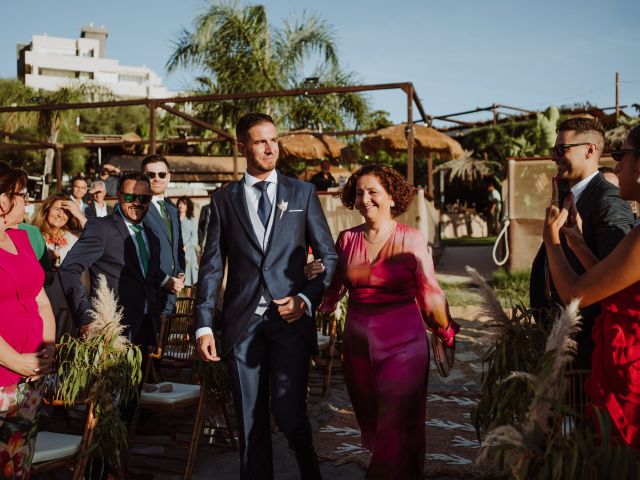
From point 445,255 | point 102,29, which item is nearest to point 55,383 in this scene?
point 445,255

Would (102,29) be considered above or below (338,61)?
above

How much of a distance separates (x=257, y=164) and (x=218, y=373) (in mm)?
1600

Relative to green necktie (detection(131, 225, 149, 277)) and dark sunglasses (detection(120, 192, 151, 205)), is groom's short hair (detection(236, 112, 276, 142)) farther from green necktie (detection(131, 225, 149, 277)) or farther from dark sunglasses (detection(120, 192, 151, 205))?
green necktie (detection(131, 225, 149, 277))

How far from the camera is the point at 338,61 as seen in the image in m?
20.9

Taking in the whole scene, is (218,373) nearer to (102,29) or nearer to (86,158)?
(86,158)

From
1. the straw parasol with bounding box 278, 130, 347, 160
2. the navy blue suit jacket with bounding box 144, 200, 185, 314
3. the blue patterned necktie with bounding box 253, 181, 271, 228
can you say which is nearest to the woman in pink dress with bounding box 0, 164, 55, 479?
the blue patterned necktie with bounding box 253, 181, 271, 228

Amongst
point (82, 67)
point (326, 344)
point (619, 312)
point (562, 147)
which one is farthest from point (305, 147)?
point (82, 67)

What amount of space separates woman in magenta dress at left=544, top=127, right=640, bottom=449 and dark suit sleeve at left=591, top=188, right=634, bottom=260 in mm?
980

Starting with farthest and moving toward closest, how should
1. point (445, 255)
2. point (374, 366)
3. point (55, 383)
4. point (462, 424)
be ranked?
point (445, 255) → point (462, 424) → point (374, 366) → point (55, 383)

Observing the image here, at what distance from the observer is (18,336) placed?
3324 mm

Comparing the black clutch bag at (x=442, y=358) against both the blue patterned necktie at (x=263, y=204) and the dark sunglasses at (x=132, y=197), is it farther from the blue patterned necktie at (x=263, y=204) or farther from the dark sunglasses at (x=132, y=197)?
the dark sunglasses at (x=132, y=197)

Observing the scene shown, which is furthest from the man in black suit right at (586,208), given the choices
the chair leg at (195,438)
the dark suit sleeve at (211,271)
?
the chair leg at (195,438)

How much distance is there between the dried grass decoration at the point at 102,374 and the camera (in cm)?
341

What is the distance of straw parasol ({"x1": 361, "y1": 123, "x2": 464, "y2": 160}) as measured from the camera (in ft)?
50.8
